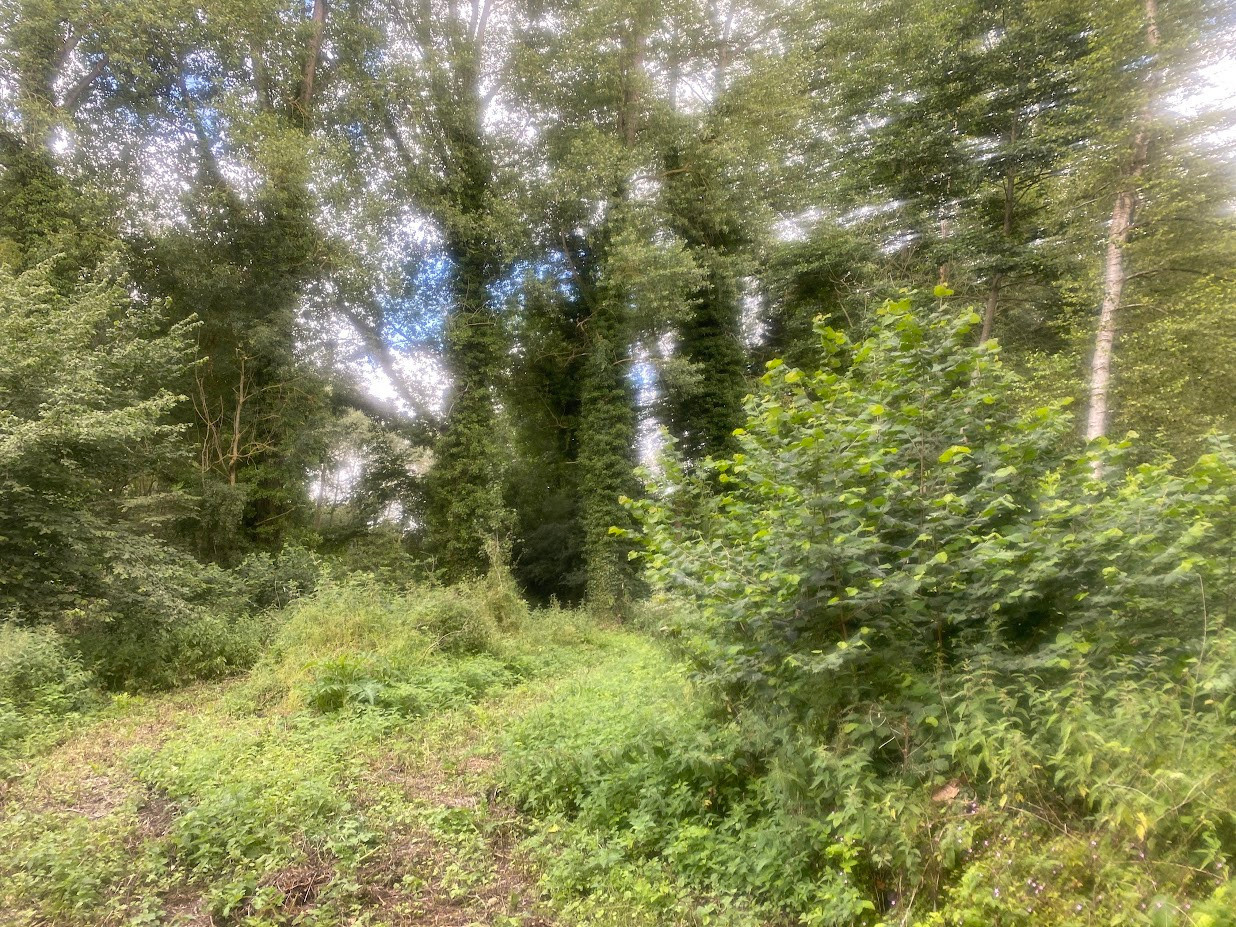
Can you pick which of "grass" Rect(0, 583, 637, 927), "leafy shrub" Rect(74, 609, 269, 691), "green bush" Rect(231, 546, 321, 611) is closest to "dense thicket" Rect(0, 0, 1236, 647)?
"leafy shrub" Rect(74, 609, 269, 691)

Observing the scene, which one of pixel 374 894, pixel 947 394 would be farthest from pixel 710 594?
pixel 374 894

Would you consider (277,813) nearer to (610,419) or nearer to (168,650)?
(168,650)

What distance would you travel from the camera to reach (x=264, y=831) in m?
4.22

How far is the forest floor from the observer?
3.75 meters

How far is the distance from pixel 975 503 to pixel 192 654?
10.3 meters

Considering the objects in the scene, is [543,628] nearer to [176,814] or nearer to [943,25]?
[176,814]

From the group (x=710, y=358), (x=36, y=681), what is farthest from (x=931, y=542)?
(x=710, y=358)

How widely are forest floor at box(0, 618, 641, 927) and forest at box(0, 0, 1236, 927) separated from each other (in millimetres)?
37

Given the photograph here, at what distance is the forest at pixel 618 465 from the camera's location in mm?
3320

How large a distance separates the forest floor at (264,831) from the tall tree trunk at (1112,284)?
427 inches

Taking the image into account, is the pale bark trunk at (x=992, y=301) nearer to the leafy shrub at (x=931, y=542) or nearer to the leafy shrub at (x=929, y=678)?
the leafy shrub at (x=929, y=678)

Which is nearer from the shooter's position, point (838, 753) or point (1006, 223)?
point (838, 753)

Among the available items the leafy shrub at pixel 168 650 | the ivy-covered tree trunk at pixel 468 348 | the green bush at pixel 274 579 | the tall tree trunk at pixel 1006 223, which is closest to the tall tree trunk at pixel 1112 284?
the tall tree trunk at pixel 1006 223

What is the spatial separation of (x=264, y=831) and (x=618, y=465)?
12.8 meters
